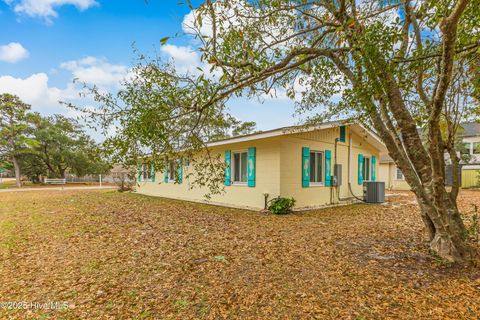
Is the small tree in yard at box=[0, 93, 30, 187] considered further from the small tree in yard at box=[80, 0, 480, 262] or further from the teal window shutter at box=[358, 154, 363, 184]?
the teal window shutter at box=[358, 154, 363, 184]

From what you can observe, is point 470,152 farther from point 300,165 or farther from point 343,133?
point 300,165

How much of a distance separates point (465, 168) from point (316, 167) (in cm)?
1560

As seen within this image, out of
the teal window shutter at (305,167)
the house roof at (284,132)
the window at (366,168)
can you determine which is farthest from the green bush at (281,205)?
the window at (366,168)

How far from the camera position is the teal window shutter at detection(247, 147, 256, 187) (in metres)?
9.08

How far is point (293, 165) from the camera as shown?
28.6 feet

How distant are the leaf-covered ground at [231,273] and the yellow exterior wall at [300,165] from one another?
2634 millimetres

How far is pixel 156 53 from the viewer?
3.74 meters

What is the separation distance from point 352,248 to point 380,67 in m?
3.10

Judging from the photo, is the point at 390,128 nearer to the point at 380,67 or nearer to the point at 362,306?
the point at 380,67

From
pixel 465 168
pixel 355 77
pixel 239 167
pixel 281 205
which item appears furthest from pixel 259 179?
pixel 465 168

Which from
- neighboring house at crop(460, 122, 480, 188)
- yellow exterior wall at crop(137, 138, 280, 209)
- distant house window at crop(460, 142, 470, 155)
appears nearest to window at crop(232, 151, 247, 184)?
yellow exterior wall at crop(137, 138, 280, 209)

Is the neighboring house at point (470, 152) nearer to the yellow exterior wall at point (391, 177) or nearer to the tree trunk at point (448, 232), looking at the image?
the yellow exterior wall at point (391, 177)

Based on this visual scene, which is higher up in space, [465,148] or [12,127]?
[12,127]

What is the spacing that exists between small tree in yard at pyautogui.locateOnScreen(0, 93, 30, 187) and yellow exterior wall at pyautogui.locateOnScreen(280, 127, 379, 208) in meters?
24.0
